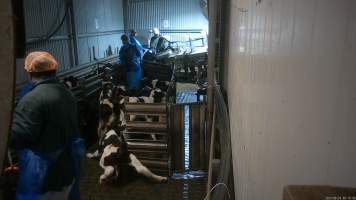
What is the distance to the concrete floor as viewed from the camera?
14.8ft

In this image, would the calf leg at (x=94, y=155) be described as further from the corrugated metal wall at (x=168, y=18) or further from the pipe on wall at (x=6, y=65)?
the corrugated metal wall at (x=168, y=18)

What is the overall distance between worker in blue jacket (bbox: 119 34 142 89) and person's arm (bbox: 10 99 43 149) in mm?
6217

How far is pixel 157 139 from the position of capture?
5.20 meters

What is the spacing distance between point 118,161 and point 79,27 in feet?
21.8

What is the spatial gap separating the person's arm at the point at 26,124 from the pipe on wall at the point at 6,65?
1648 millimetres

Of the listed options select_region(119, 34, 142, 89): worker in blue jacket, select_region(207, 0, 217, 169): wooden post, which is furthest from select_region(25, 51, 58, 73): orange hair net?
select_region(119, 34, 142, 89): worker in blue jacket

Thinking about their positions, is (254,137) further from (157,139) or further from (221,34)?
(221,34)

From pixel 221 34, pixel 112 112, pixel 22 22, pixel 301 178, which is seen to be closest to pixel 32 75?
→ pixel 22 22

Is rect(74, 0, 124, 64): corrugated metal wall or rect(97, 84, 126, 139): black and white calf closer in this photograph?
rect(97, 84, 126, 139): black and white calf

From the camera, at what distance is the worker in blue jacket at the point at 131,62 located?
873cm

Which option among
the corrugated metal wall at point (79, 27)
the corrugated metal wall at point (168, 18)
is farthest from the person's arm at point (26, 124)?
the corrugated metal wall at point (168, 18)

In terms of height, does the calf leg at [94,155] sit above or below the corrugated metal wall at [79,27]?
below

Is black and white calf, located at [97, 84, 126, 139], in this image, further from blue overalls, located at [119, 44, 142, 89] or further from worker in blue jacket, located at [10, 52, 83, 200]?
Answer: worker in blue jacket, located at [10, 52, 83, 200]

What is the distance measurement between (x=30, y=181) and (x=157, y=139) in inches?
110
